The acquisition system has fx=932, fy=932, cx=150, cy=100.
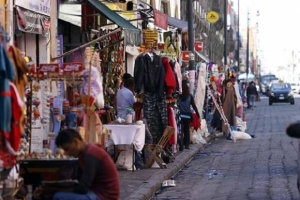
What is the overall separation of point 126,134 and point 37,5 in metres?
2.89

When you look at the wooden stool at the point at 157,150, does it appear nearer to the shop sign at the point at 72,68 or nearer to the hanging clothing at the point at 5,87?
the shop sign at the point at 72,68

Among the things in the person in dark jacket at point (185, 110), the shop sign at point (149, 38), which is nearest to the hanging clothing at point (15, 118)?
the shop sign at point (149, 38)

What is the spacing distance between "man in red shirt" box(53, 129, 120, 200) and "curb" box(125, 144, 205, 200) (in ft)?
13.4

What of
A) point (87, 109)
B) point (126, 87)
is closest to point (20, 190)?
point (87, 109)

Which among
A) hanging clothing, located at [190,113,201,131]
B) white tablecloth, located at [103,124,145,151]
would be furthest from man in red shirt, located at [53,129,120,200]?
hanging clothing, located at [190,113,201,131]

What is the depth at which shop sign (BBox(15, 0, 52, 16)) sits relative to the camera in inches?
622

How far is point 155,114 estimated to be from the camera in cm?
1928

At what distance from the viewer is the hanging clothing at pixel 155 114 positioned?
19.2 m

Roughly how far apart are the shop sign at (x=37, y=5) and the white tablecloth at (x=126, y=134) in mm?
2479

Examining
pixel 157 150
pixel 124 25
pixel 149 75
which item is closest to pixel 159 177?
pixel 157 150

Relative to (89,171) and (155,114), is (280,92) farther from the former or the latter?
(89,171)

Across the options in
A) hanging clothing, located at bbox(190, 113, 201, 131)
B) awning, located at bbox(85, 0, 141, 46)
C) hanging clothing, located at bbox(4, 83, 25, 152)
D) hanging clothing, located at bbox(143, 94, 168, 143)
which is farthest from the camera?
hanging clothing, located at bbox(190, 113, 201, 131)

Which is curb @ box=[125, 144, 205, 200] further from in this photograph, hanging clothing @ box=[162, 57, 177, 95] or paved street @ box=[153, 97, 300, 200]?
hanging clothing @ box=[162, 57, 177, 95]

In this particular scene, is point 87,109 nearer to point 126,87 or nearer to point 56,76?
point 56,76
